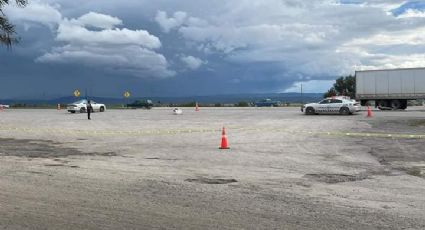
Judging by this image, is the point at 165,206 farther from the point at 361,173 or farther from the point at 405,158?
the point at 405,158

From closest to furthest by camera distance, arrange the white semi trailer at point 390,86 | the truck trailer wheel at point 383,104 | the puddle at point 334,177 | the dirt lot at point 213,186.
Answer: the dirt lot at point 213,186, the puddle at point 334,177, the white semi trailer at point 390,86, the truck trailer wheel at point 383,104

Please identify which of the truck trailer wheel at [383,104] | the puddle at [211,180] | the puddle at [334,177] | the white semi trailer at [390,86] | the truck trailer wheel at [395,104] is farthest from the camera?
the truck trailer wheel at [383,104]

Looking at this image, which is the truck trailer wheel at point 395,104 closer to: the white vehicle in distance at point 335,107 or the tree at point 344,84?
the white vehicle in distance at point 335,107

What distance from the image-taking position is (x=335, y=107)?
143 feet

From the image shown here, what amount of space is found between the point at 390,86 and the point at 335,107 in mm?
9565

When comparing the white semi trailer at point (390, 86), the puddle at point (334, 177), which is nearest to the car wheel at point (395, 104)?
the white semi trailer at point (390, 86)

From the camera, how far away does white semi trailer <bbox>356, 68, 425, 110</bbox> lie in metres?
48.8

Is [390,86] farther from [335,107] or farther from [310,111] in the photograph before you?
[310,111]

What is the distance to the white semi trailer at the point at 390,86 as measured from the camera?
4878 cm

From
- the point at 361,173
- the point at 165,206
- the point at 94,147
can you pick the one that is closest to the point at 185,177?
the point at 165,206

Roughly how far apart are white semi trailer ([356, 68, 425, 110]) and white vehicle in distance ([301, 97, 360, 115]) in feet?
26.2

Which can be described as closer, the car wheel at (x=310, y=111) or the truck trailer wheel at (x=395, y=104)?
the car wheel at (x=310, y=111)

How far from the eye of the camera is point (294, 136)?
23.3 metres

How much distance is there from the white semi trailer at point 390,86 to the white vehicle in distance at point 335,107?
26.2 feet
